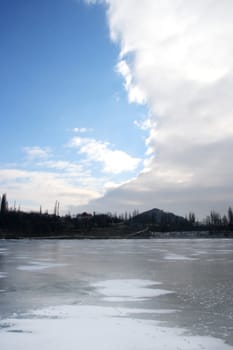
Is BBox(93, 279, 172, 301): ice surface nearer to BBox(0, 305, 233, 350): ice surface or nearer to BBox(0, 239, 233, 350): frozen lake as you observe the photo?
BBox(0, 239, 233, 350): frozen lake

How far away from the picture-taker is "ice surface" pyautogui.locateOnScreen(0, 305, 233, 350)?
6.64m

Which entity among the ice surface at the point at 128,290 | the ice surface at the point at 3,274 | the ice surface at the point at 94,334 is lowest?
the ice surface at the point at 94,334

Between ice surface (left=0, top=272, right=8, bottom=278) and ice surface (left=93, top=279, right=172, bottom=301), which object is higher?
ice surface (left=0, top=272, right=8, bottom=278)

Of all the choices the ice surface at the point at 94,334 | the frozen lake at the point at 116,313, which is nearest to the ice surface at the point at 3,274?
the frozen lake at the point at 116,313

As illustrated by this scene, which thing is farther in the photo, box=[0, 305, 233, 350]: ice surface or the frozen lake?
the frozen lake

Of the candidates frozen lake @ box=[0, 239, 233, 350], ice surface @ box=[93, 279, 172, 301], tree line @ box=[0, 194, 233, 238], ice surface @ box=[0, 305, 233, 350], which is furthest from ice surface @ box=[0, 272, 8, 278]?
tree line @ box=[0, 194, 233, 238]

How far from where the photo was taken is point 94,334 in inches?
293

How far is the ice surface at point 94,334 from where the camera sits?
21.8ft

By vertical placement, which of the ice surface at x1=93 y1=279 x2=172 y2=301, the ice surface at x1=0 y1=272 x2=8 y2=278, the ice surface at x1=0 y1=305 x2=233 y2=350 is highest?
the ice surface at x1=0 y1=272 x2=8 y2=278

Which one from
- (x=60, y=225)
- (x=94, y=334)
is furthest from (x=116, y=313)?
(x=60, y=225)

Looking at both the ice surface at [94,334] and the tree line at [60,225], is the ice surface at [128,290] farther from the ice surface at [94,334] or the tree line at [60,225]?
the tree line at [60,225]

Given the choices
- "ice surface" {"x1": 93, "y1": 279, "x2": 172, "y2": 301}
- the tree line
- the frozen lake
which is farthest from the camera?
the tree line

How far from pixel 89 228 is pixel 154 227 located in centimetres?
4000

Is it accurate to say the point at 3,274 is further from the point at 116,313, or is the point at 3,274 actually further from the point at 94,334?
the point at 94,334
